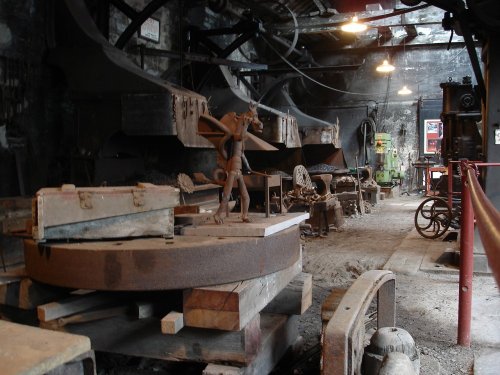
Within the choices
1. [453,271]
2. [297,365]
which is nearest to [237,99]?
[453,271]

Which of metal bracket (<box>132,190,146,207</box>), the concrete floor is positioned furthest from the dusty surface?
metal bracket (<box>132,190,146,207</box>)

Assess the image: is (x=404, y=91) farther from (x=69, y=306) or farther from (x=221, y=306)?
(x=69, y=306)

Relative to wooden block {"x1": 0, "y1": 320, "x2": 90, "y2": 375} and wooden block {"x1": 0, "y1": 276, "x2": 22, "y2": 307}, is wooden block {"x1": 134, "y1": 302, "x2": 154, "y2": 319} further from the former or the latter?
wooden block {"x1": 0, "y1": 320, "x2": 90, "y2": 375}

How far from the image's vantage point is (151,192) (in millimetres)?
2271

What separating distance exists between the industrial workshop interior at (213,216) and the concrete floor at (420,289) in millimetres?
26

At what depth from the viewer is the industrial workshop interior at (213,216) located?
2027mm

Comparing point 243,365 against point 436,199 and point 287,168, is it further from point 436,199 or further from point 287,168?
point 287,168

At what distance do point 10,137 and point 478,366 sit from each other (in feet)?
17.4

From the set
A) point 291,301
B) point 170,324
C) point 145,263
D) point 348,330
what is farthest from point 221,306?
point 291,301

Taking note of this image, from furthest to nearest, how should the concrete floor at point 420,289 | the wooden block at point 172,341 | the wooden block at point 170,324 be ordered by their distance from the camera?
the concrete floor at point 420,289, the wooden block at point 172,341, the wooden block at point 170,324

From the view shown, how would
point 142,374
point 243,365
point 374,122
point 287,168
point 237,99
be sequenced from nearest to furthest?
point 243,365, point 142,374, point 237,99, point 287,168, point 374,122

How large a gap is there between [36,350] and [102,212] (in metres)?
0.99

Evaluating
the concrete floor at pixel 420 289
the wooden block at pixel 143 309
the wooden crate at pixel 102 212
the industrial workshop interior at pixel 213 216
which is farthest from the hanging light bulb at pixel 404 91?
the wooden block at pixel 143 309

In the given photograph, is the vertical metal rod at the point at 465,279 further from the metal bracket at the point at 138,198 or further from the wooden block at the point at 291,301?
the metal bracket at the point at 138,198
